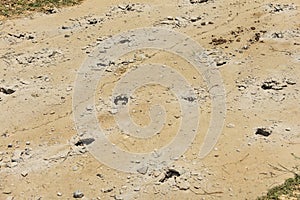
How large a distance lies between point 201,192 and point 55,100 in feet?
12.4

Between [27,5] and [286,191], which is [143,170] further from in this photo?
[27,5]

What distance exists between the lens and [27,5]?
42.4 ft

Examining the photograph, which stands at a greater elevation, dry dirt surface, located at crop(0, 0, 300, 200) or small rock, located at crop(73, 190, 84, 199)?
dry dirt surface, located at crop(0, 0, 300, 200)

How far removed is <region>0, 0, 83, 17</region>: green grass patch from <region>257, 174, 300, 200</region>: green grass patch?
→ 8.25 m

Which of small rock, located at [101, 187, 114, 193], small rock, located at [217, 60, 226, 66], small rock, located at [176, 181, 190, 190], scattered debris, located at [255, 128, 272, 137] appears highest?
small rock, located at [217, 60, 226, 66]

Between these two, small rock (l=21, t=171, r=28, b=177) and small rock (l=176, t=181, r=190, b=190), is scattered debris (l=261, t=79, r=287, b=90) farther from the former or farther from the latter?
small rock (l=21, t=171, r=28, b=177)

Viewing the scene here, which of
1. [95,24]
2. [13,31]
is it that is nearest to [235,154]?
[95,24]

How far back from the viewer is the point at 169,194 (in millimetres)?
→ 7082

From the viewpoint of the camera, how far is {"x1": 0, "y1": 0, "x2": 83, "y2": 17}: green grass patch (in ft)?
41.6

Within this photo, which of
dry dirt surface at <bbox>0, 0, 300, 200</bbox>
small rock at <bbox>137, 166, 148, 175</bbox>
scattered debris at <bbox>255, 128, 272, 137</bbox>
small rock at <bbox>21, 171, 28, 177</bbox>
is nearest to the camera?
dry dirt surface at <bbox>0, 0, 300, 200</bbox>

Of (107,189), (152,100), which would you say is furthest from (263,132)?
(107,189)

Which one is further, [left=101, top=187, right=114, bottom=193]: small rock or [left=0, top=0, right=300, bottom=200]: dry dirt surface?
[left=0, top=0, right=300, bottom=200]: dry dirt surface

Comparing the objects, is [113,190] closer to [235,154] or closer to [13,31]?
[235,154]

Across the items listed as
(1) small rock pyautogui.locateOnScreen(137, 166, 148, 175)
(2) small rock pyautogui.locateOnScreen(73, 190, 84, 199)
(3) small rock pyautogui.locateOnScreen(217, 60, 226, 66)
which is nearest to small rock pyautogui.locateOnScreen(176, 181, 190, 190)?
(1) small rock pyautogui.locateOnScreen(137, 166, 148, 175)
